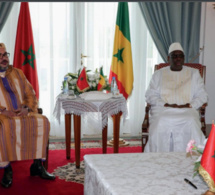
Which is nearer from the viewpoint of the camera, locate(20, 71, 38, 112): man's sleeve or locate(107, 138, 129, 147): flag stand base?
locate(20, 71, 38, 112): man's sleeve

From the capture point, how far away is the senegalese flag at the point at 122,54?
18.8ft

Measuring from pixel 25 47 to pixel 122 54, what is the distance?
151 cm

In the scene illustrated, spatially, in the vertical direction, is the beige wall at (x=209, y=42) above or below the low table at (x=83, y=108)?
above

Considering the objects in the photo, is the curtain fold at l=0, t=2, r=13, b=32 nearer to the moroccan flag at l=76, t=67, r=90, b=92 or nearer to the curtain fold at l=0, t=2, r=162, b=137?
the curtain fold at l=0, t=2, r=162, b=137

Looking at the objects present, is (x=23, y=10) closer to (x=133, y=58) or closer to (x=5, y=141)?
(x=133, y=58)

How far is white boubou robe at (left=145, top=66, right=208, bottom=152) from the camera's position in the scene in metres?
4.47

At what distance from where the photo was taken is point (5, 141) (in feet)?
12.9

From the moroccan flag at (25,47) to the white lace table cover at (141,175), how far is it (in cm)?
302

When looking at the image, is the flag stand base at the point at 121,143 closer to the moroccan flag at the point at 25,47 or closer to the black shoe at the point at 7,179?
the moroccan flag at the point at 25,47

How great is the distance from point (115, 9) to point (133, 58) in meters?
0.85

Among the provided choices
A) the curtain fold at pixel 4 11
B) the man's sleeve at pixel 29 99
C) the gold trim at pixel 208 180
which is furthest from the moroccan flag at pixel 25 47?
the gold trim at pixel 208 180

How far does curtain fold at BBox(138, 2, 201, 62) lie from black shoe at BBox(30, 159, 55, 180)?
2856 millimetres

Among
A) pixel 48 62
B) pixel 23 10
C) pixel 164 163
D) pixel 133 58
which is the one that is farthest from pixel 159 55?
pixel 164 163

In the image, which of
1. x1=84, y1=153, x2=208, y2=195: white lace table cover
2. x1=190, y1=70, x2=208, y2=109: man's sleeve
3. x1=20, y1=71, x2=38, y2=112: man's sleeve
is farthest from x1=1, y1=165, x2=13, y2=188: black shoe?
x1=190, y1=70, x2=208, y2=109: man's sleeve
